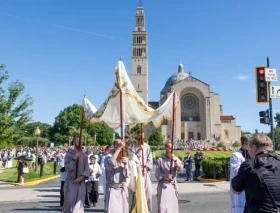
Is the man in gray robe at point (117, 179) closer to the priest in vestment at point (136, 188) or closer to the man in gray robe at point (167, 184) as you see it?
the priest in vestment at point (136, 188)

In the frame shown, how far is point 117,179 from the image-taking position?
691 centimetres

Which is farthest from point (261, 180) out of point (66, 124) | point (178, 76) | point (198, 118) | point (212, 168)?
point (178, 76)

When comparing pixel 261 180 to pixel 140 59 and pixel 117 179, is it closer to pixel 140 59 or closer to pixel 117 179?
pixel 117 179

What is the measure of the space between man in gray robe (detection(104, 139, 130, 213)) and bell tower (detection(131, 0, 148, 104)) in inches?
3367

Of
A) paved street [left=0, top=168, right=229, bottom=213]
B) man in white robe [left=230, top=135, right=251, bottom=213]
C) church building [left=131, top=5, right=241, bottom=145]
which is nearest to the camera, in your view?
man in white robe [left=230, top=135, right=251, bottom=213]

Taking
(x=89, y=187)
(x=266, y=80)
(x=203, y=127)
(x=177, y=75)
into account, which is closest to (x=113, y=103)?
(x=89, y=187)

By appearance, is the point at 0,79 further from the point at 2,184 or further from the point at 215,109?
the point at 215,109

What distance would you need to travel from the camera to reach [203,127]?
84188 millimetres

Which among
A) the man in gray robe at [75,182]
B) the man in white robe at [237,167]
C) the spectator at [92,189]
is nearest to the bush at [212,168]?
the spectator at [92,189]

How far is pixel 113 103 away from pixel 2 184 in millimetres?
13363

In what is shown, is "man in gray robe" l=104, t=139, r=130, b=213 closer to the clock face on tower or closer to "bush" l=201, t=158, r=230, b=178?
"bush" l=201, t=158, r=230, b=178

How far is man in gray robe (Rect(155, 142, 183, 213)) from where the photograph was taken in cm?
707

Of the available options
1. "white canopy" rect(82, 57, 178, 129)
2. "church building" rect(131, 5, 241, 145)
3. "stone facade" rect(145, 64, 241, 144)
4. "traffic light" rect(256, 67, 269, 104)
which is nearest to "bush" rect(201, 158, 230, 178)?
"traffic light" rect(256, 67, 269, 104)

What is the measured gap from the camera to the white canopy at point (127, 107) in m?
7.57
